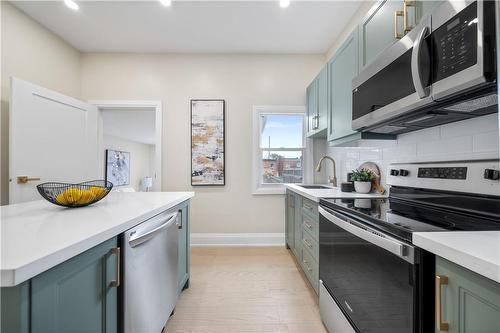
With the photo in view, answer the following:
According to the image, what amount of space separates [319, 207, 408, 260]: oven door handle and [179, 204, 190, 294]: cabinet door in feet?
3.81

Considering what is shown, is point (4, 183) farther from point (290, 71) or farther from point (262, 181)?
point (290, 71)

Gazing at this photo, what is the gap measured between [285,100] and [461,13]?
249 cm

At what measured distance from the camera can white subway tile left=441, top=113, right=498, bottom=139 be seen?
1.08m

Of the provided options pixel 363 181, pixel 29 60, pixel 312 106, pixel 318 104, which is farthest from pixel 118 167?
pixel 363 181

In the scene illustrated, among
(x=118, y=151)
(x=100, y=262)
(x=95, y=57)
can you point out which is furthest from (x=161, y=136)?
(x=118, y=151)

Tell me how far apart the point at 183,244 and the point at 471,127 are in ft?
6.67

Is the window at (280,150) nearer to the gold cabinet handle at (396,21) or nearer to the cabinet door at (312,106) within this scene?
the cabinet door at (312,106)

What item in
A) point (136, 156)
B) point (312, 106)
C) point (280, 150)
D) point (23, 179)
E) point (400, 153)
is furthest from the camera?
point (136, 156)

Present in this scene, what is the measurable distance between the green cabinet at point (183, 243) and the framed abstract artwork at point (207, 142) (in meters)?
1.29

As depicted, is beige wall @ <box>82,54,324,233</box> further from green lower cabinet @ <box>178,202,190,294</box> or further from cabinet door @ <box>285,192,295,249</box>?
green lower cabinet @ <box>178,202,190,294</box>

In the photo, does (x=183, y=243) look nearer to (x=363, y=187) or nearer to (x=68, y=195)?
(x=68, y=195)

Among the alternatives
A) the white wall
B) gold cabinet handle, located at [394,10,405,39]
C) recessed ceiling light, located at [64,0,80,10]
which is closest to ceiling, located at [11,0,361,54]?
recessed ceiling light, located at [64,0,80,10]

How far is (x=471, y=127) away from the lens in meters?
1.17

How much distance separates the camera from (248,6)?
93.0 inches
